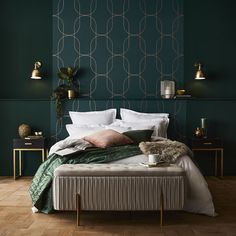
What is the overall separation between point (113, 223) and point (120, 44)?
3.56 meters

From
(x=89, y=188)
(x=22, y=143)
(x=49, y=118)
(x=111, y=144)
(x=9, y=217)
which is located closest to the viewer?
(x=89, y=188)

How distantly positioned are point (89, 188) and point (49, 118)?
2.99 m

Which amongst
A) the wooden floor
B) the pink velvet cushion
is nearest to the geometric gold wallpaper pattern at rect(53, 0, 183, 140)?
the pink velvet cushion

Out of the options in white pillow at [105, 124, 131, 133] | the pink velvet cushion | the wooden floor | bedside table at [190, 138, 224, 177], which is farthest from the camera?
bedside table at [190, 138, 224, 177]

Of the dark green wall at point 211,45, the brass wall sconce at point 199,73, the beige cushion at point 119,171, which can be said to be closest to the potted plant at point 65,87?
the dark green wall at point 211,45

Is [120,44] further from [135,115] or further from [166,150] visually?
[166,150]

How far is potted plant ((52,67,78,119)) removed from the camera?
6363 mm

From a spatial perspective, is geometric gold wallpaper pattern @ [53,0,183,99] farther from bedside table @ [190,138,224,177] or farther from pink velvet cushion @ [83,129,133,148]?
pink velvet cushion @ [83,129,133,148]

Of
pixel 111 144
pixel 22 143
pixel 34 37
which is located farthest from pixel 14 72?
pixel 111 144

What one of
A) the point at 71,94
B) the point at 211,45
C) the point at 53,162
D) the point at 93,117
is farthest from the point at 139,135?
the point at 211,45

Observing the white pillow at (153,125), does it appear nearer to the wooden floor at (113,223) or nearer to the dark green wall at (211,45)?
the dark green wall at (211,45)

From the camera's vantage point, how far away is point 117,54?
656 centimetres

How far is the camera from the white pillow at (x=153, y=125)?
582 centimetres

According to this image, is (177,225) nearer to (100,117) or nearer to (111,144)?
(111,144)
